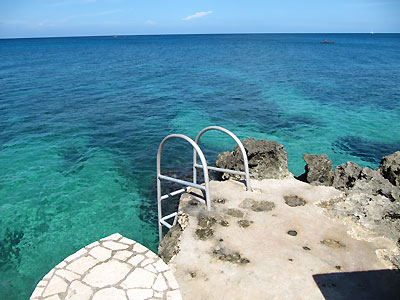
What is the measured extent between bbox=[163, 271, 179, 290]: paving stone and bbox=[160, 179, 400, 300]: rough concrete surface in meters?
0.13

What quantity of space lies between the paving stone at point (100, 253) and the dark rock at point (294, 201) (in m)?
4.20

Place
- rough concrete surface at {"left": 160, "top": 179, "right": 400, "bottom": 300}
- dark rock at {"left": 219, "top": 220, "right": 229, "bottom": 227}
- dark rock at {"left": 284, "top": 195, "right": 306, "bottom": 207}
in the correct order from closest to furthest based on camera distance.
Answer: rough concrete surface at {"left": 160, "top": 179, "right": 400, "bottom": 300} → dark rock at {"left": 219, "top": 220, "right": 229, "bottom": 227} → dark rock at {"left": 284, "top": 195, "right": 306, "bottom": 207}

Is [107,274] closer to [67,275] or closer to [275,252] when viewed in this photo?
[67,275]

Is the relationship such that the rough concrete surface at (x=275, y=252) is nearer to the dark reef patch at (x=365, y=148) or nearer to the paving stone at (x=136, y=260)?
the paving stone at (x=136, y=260)

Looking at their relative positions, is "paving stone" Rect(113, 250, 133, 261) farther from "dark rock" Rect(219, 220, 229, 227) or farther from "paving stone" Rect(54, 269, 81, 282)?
"dark rock" Rect(219, 220, 229, 227)

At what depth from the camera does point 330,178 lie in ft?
30.3

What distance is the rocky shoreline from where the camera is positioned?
643cm

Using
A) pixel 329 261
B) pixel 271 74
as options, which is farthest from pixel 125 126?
pixel 271 74

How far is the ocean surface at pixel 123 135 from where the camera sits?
10461 mm

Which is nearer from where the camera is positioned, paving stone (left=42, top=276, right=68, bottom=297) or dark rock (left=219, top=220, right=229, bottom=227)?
paving stone (left=42, top=276, right=68, bottom=297)

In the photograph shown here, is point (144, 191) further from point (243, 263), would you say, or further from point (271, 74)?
point (271, 74)

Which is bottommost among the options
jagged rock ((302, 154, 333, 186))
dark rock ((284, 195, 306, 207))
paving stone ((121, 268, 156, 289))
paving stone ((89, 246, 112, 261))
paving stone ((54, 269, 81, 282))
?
jagged rock ((302, 154, 333, 186))

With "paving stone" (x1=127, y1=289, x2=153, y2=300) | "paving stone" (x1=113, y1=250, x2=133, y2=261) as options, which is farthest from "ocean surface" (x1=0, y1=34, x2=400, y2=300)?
"paving stone" (x1=127, y1=289, x2=153, y2=300)

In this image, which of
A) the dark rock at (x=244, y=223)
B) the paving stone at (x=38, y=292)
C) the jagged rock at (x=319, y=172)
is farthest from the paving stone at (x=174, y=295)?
the jagged rock at (x=319, y=172)
